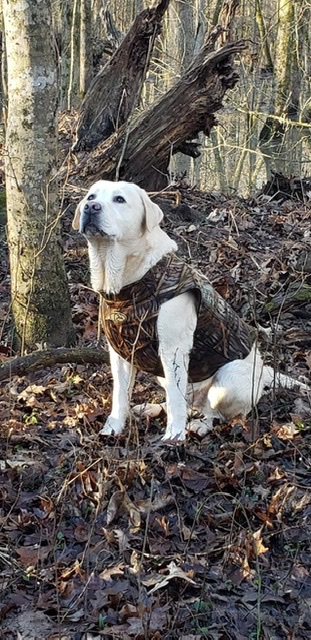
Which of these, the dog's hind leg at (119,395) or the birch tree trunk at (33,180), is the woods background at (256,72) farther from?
the dog's hind leg at (119,395)

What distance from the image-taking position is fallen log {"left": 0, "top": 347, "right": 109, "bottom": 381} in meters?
4.83

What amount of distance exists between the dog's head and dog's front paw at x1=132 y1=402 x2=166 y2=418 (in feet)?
4.23

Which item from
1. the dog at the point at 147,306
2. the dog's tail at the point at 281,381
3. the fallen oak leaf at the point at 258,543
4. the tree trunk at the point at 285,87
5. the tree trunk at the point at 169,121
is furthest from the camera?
the tree trunk at the point at 285,87

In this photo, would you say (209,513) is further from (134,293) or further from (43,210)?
(43,210)

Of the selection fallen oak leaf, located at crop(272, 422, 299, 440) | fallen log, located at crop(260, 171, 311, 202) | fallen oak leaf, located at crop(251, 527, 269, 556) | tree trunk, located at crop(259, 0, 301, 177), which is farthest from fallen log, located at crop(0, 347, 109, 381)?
tree trunk, located at crop(259, 0, 301, 177)

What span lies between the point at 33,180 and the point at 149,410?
2001mm

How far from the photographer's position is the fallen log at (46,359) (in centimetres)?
483

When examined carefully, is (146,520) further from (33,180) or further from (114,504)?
(33,180)

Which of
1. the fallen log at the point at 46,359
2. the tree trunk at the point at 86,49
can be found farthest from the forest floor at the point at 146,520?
the tree trunk at the point at 86,49

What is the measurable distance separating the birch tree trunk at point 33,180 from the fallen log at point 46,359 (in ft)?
2.00

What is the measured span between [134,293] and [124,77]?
5.55 metres

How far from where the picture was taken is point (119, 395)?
187 inches

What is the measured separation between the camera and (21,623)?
3.04 m

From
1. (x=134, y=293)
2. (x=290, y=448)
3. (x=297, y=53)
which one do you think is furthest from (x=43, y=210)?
(x=297, y=53)
